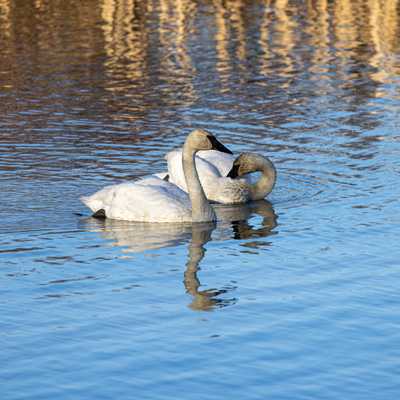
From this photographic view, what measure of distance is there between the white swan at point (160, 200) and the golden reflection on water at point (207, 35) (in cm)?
848

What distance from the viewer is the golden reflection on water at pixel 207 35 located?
2753cm

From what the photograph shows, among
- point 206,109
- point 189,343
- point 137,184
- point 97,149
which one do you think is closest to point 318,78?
point 206,109

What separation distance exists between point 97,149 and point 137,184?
3.96m

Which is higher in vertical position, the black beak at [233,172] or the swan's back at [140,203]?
the swan's back at [140,203]

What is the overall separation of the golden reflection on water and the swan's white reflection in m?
8.37

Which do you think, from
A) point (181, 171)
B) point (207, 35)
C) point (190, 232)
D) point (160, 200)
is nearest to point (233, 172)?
point (181, 171)

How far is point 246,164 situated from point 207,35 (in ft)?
58.8

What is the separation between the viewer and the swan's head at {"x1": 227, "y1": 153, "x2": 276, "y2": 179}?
1596 centimetres

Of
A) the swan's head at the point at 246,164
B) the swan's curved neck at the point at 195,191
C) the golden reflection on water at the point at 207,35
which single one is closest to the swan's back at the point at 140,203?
the swan's curved neck at the point at 195,191

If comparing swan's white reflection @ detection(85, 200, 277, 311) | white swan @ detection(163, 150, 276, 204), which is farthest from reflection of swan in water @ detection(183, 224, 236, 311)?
white swan @ detection(163, 150, 276, 204)

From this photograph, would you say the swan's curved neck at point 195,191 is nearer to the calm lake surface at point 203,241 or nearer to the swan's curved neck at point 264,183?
the calm lake surface at point 203,241

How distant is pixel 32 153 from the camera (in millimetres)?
17781

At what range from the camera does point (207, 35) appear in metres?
33.6

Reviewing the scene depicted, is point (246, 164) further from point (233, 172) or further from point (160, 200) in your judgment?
point (160, 200)
